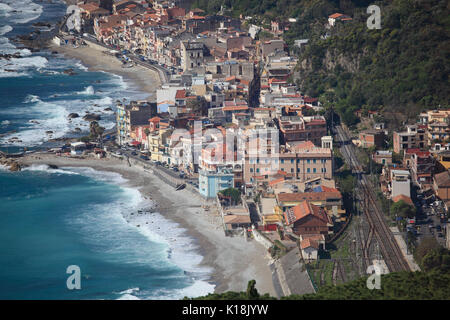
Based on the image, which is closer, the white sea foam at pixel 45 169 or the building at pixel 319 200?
the building at pixel 319 200

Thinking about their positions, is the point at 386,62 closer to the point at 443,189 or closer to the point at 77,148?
the point at 443,189

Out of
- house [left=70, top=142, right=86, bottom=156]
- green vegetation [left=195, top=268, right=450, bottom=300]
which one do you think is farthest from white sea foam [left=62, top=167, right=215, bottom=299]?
house [left=70, top=142, right=86, bottom=156]

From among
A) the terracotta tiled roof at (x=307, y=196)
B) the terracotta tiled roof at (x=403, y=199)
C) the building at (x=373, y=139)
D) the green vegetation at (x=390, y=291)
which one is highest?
the building at (x=373, y=139)

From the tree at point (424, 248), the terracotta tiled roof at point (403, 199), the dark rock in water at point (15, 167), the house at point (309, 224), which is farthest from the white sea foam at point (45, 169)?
the tree at point (424, 248)

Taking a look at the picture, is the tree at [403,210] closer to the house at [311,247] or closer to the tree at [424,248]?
the tree at [424,248]

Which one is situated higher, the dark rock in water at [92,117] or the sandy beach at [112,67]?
the sandy beach at [112,67]

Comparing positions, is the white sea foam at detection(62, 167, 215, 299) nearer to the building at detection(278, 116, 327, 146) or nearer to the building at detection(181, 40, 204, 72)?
the building at detection(278, 116, 327, 146)

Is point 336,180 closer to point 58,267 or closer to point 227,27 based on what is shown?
point 58,267

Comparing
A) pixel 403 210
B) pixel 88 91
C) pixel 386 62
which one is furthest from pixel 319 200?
pixel 88 91
